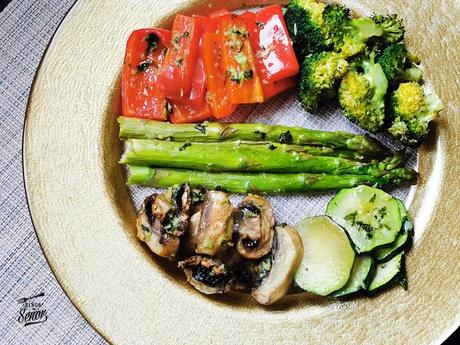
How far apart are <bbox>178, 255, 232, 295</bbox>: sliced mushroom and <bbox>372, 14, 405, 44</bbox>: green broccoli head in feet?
6.53

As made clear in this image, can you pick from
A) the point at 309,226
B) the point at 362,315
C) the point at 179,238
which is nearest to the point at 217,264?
the point at 179,238

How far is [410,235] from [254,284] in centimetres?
119

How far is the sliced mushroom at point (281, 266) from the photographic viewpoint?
4.16 m

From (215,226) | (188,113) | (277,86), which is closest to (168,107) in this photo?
(188,113)

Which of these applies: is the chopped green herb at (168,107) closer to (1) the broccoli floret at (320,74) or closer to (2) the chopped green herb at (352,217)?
(1) the broccoli floret at (320,74)

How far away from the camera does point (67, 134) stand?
4.35m

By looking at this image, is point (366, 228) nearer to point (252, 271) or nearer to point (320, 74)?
point (252, 271)

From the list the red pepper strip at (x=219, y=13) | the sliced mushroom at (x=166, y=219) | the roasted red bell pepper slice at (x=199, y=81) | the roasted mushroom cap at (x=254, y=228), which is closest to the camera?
the sliced mushroom at (x=166, y=219)

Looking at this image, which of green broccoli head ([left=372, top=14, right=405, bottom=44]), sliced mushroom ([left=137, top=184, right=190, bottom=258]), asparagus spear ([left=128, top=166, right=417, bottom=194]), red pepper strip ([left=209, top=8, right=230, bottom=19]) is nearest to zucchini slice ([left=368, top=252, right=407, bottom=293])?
asparagus spear ([left=128, top=166, right=417, bottom=194])

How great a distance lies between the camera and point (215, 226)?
13.2ft

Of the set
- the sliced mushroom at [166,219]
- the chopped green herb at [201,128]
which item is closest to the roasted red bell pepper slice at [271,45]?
the chopped green herb at [201,128]

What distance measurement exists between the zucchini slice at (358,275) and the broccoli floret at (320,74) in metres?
1.16

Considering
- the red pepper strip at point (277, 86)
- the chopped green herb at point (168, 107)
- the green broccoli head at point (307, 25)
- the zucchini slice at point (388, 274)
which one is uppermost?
the green broccoli head at point (307, 25)

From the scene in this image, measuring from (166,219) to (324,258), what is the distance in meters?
1.11
